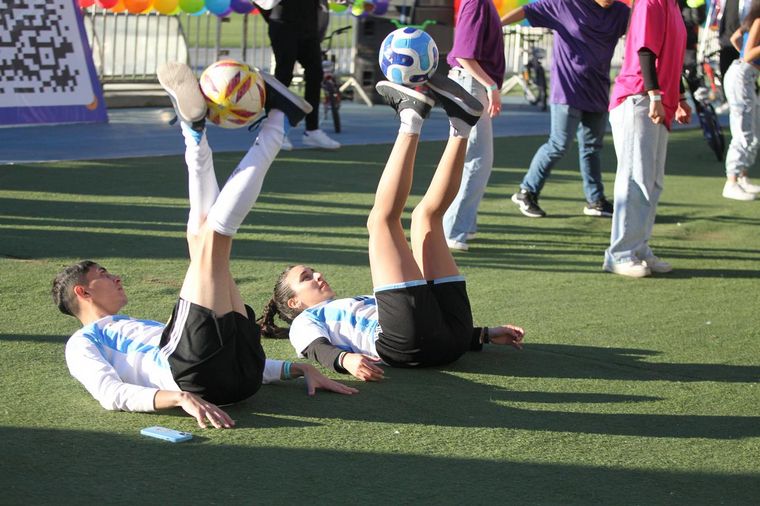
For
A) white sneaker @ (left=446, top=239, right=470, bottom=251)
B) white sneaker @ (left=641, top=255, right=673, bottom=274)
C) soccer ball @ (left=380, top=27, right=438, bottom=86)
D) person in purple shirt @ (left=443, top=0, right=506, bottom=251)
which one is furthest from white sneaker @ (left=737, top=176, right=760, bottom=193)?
soccer ball @ (left=380, top=27, right=438, bottom=86)

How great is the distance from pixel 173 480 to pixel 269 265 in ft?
11.1

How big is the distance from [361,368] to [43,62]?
8.25 metres

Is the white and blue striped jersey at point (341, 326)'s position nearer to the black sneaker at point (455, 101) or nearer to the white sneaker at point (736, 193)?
the black sneaker at point (455, 101)

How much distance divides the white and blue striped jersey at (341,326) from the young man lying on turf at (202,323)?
67cm

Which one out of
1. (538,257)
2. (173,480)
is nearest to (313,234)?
(538,257)

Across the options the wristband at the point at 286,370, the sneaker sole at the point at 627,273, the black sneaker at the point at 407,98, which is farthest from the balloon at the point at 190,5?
the wristband at the point at 286,370

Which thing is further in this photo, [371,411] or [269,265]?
[269,265]

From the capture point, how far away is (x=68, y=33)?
12.0 metres

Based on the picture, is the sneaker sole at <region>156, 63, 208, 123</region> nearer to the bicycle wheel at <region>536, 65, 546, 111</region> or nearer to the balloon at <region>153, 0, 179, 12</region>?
the balloon at <region>153, 0, 179, 12</region>

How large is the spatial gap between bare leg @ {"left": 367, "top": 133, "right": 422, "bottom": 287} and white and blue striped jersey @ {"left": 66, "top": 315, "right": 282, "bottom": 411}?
2.02 feet

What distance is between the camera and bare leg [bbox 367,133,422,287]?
15.6 feet

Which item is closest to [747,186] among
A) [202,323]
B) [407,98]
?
[407,98]

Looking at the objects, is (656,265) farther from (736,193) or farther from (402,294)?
(736,193)

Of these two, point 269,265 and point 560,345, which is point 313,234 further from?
point 560,345
